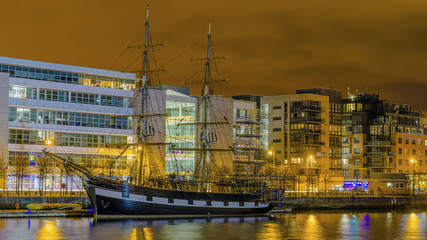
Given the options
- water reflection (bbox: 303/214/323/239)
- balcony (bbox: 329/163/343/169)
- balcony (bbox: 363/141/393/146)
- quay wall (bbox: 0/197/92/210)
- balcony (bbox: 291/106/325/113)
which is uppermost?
balcony (bbox: 291/106/325/113)

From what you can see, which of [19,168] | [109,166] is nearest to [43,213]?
[19,168]

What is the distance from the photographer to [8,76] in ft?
403

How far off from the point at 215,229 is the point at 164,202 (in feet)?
58.2

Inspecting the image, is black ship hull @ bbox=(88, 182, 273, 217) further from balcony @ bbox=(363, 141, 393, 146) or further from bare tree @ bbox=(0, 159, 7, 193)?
balcony @ bbox=(363, 141, 393, 146)

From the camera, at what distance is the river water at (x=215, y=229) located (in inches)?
2825

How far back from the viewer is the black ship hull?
301 ft

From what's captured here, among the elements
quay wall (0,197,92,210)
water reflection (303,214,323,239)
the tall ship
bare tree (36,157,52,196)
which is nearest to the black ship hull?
the tall ship

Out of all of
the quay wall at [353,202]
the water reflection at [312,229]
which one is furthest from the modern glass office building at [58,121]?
the water reflection at [312,229]

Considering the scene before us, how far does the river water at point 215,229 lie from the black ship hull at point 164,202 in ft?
12.4

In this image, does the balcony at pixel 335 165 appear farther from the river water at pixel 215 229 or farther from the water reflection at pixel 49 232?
the water reflection at pixel 49 232

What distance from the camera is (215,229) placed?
81125 mm

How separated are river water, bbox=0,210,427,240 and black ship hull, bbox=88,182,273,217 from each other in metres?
3.79

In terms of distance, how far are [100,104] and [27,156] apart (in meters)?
17.7

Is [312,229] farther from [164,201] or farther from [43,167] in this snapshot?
[43,167]
